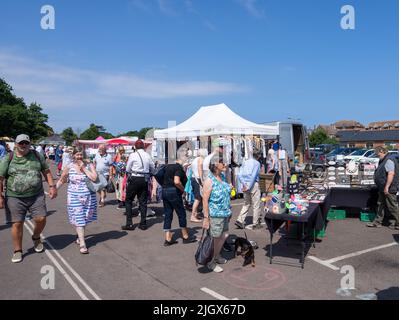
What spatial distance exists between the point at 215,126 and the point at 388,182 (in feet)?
18.6

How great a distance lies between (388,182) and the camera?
6449mm

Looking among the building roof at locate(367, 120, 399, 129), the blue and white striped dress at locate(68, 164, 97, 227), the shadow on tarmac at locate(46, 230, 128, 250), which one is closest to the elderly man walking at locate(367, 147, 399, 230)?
the shadow on tarmac at locate(46, 230, 128, 250)

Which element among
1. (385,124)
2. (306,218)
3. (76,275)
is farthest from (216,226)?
(385,124)

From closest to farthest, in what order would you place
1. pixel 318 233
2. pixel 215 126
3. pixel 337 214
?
1. pixel 318 233
2. pixel 337 214
3. pixel 215 126

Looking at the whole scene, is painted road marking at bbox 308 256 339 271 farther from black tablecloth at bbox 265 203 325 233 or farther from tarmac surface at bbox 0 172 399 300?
black tablecloth at bbox 265 203 325 233

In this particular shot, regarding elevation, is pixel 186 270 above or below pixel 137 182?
below

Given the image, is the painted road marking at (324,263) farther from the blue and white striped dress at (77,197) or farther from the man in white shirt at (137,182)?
the blue and white striped dress at (77,197)

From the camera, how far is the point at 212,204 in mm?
4383

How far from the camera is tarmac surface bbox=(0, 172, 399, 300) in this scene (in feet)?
12.6

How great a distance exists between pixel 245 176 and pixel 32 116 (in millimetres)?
62084

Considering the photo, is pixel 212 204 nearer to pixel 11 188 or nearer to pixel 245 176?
pixel 245 176

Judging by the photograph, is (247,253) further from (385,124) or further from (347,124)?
(347,124)

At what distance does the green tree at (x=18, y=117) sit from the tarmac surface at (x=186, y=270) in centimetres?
5307
